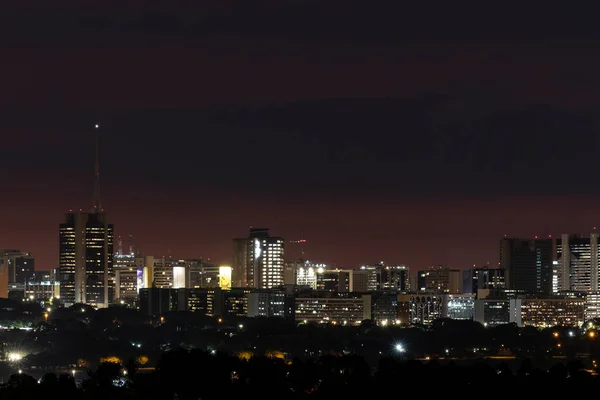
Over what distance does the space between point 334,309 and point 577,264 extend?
3151 cm

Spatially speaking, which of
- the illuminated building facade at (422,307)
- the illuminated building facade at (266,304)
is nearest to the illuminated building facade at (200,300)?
the illuminated building facade at (266,304)

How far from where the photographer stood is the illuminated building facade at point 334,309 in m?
169

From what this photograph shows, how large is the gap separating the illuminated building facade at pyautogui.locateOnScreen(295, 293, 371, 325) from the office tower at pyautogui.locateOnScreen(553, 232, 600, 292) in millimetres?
27047

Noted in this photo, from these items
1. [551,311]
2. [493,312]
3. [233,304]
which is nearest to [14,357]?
[493,312]

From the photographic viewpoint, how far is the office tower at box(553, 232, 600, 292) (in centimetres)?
18375

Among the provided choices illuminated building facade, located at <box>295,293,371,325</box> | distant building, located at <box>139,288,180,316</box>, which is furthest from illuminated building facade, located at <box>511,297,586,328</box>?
distant building, located at <box>139,288,180,316</box>

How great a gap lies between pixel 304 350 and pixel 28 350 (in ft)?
66.6

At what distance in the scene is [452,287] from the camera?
195 metres

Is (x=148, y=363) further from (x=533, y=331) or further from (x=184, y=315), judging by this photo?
(x=184, y=315)

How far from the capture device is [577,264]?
18588cm

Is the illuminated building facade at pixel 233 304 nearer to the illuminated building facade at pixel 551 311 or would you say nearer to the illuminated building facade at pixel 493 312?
the illuminated building facade at pixel 493 312

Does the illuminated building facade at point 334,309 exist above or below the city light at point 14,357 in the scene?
above

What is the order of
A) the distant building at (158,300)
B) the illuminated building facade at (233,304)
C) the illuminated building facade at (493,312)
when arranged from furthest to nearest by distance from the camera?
the distant building at (158,300), the illuminated building facade at (233,304), the illuminated building facade at (493,312)

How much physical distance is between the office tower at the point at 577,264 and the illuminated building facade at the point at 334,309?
88.7ft
